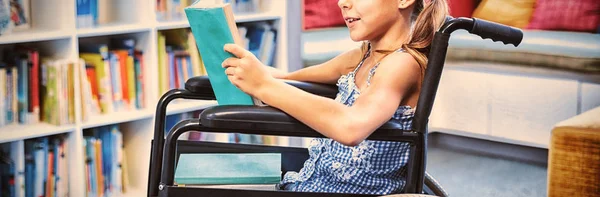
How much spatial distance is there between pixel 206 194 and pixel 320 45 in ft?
6.55

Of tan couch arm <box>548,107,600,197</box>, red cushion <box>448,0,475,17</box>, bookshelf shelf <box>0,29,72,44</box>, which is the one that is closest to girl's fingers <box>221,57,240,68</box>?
tan couch arm <box>548,107,600,197</box>

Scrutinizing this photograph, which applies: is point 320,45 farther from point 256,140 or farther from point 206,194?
point 206,194

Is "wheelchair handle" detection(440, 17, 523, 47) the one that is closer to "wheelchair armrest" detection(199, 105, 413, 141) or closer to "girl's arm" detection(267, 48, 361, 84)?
"wheelchair armrest" detection(199, 105, 413, 141)

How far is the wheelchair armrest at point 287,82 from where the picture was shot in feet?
5.65

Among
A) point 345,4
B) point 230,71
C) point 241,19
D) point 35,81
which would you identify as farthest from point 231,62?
point 241,19

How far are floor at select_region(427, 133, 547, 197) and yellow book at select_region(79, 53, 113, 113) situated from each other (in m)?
1.33

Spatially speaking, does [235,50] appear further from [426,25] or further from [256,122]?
[426,25]

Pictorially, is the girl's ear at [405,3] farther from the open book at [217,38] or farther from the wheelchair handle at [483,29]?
the open book at [217,38]

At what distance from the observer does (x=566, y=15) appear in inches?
136

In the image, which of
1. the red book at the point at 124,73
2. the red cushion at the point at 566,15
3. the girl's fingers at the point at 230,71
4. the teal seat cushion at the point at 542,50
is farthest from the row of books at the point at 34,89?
the red cushion at the point at 566,15

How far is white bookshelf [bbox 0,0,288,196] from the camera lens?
261 centimetres

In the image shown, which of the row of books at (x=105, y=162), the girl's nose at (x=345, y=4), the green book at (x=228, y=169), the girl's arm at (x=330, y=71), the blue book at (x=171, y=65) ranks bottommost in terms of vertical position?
the row of books at (x=105, y=162)

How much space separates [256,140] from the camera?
334 centimetres

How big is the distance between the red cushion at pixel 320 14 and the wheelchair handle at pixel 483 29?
1.83 meters
